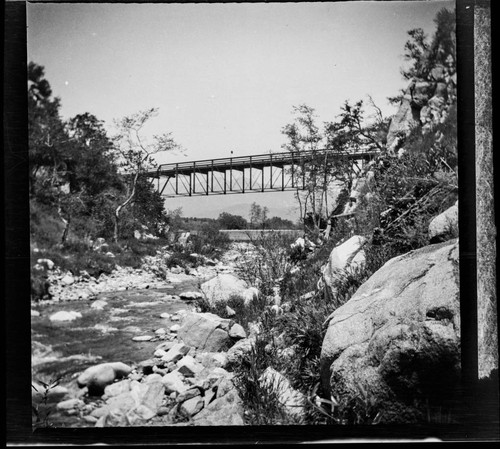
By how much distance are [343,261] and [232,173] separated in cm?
134

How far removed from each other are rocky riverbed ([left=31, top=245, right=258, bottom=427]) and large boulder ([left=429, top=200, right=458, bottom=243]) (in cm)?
185

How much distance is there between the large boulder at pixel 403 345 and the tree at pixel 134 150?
1.92 metres

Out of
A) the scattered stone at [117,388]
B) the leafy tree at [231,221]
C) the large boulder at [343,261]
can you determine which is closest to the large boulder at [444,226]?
the large boulder at [343,261]

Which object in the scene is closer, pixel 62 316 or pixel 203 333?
pixel 62 316

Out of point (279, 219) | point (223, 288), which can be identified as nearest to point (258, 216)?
point (279, 219)

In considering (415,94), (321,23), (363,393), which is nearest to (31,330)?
(363,393)

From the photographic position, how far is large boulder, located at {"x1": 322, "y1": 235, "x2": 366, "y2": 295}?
3.98 meters

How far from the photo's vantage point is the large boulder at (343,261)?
157 inches

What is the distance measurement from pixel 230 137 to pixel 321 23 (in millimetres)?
1150

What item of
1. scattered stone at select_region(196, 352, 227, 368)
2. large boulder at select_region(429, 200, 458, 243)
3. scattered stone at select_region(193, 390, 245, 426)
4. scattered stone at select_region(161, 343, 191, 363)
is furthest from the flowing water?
large boulder at select_region(429, 200, 458, 243)

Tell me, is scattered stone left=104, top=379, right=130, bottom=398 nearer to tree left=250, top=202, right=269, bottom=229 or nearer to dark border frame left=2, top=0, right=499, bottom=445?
dark border frame left=2, top=0, right=499, bottom=445

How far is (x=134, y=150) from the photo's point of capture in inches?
137

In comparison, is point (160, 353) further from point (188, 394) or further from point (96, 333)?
point (96, 333)

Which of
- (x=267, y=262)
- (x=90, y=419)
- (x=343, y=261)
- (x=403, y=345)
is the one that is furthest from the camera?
(x=343, y=261)
